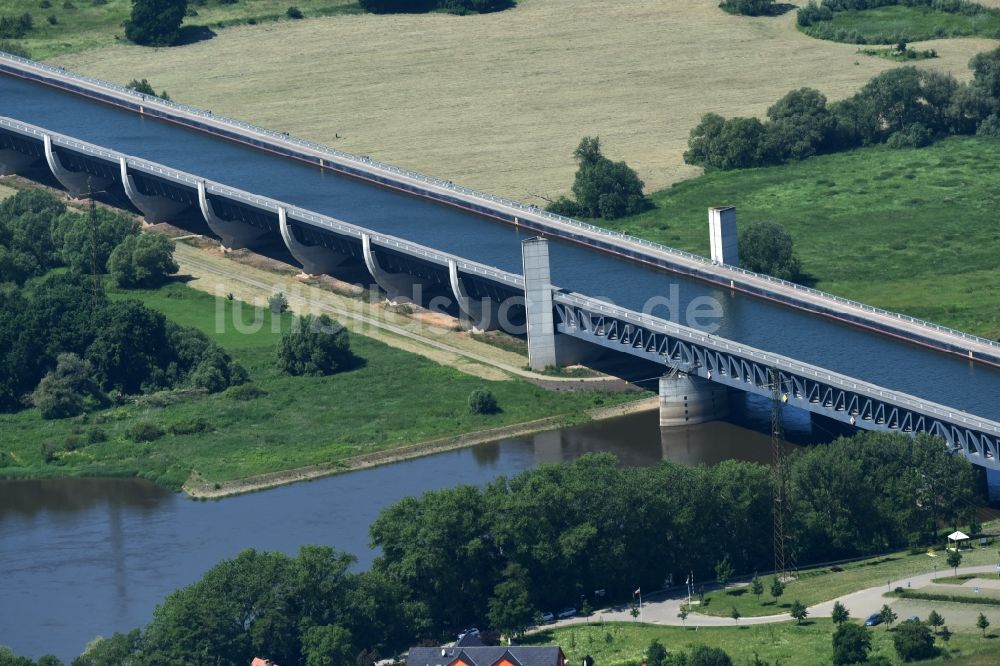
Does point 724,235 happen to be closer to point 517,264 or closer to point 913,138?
point 517,264

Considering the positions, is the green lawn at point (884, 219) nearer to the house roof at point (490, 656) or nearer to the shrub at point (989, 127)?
the shrub at point (989, 127)

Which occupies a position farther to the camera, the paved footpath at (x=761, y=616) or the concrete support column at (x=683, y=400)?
the concrete support column at (x=683, y=400)

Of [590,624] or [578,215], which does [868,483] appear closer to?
[590,624]

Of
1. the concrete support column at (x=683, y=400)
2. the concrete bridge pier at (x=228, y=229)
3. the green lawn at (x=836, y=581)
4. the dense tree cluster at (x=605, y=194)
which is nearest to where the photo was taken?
the green lawn at (x=836, y=581)

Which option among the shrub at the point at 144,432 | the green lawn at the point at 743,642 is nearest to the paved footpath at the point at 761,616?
the green lawn at the point at 743,642

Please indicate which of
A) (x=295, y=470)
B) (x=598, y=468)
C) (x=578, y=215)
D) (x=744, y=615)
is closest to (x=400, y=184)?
(x=578, y=215)

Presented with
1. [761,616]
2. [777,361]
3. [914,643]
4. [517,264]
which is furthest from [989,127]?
[914,643]

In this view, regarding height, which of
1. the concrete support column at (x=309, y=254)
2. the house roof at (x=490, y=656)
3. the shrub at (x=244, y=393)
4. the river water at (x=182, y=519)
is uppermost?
the concrete support column at (x=309, y=254)
